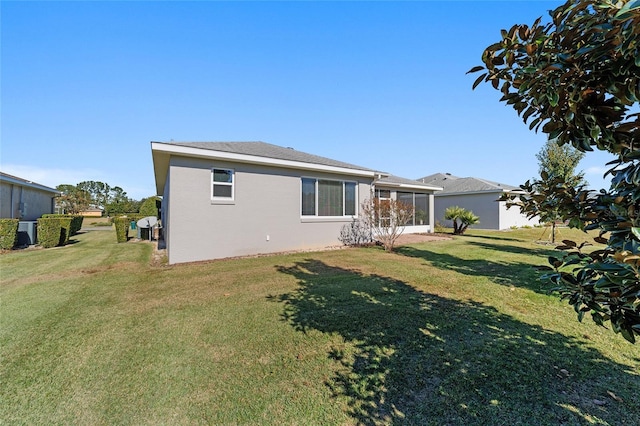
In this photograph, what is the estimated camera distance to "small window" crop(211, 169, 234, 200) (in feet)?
29.5

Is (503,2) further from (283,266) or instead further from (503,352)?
(283,266)

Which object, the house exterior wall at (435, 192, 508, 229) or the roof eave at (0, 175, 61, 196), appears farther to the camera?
the house exterior wall at (435, 192, 508, 229)

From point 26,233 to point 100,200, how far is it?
194ft

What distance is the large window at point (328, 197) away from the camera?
11.0 meters

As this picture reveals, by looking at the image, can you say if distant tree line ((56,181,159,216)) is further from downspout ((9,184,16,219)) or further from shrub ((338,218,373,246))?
shrub ((338,218,373,246))

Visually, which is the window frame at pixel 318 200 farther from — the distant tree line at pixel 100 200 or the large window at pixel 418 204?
the distant tree line at pixel 100 200

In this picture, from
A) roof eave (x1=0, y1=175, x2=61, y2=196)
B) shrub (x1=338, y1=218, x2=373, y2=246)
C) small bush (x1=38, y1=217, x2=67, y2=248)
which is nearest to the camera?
small bush (x1=38, y1=217, x2=67, y2=248)

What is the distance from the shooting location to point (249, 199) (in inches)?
376

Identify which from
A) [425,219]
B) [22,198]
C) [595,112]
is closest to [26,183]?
[22,198]

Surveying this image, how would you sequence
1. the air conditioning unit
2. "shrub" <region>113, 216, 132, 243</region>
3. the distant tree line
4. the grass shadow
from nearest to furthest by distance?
the grass shadow < the air conditioning unit < "shrub" <region>113, 216, 132, 243</region> < the distant tree line

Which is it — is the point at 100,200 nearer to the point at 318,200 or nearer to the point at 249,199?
the point at 249,199

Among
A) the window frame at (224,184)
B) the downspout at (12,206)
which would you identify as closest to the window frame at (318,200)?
the window frame at (224,184)

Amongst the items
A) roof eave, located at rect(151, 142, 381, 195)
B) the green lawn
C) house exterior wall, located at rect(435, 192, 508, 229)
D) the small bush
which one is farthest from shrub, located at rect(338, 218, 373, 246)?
house exterior wall, located at rect(435, 192, 508, 229)

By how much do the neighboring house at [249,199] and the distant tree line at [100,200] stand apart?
13.4 metres
